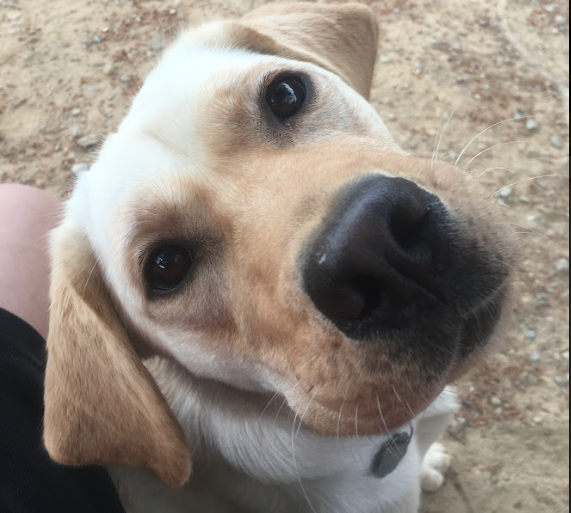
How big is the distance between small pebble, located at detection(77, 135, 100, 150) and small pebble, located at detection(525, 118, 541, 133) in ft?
12.2

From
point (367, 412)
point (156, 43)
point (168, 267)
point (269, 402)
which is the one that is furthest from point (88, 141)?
point (367, 412)

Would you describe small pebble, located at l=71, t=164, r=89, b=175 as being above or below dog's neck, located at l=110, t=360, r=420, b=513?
below

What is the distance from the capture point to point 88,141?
15.9ft

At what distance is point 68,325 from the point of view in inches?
81.3

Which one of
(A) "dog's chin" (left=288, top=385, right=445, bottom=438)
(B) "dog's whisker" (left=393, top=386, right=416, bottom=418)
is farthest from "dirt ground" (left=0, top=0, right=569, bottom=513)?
(B) "dog's whisker" (left=393, top=386, right=416, bottom=418)

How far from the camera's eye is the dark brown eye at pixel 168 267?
203 cm

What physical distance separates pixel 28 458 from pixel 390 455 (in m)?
1.46

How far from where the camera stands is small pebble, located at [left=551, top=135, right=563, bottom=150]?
178 inches

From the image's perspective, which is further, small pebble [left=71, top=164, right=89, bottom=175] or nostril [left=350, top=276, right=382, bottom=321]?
small pebble [left=71, top=164, right=89, bottom=175]

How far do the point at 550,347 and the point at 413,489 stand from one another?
183 cm

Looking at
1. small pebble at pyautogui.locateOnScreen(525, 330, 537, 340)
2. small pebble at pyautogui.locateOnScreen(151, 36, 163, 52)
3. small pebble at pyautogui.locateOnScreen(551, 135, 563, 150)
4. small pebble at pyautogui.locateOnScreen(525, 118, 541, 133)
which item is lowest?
small pebble at pyautogui.locateOnScreen(525, 330, 537, 340)

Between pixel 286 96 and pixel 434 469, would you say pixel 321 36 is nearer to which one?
pixel 286 96

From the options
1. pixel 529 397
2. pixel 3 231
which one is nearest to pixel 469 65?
pixel 529 397

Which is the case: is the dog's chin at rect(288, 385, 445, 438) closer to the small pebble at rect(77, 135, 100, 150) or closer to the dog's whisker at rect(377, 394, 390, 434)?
the dog's whisker at rect(377, 394, 390, 434)
